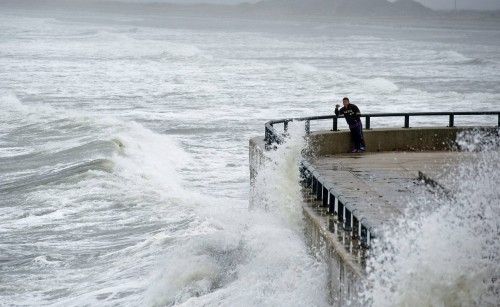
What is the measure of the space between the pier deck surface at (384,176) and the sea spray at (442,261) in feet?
3.74

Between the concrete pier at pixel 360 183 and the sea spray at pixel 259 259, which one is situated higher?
the concrete pier at pixel 360 183

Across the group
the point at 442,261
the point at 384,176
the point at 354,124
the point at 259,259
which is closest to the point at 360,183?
the point at 384,176

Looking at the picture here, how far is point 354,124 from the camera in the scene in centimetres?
1709

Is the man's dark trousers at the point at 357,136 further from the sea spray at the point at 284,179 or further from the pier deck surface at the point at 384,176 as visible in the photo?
the sea spray at the point at 284,179

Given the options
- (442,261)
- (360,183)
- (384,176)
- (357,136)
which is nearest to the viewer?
(442,261)

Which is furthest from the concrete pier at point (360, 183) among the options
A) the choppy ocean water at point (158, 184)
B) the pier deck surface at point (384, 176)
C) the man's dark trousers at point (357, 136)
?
the choppy ocean water at point (158, 184)

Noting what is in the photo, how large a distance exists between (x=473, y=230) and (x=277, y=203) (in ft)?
17.9

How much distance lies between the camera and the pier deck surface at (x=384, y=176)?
40.4 ft

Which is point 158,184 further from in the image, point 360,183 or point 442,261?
point 442,261

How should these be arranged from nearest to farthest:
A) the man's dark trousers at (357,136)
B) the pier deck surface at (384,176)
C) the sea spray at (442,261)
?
the sea spray at (442,261) < the pier deck surface at (384,176) < the man's dark trousers at (357,136)

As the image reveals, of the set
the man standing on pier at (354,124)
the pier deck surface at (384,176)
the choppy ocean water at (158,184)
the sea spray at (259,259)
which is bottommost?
the choppy ocean water at (158,184)

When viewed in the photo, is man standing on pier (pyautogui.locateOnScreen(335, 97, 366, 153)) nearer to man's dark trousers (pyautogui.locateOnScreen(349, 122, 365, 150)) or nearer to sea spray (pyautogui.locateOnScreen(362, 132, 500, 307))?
man's dark trousers (pyautogui.locateOnScreen(349, 122, 365, 150))

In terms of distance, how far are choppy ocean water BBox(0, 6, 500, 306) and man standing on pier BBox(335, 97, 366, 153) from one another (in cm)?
247

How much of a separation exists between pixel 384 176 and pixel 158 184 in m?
8.80
